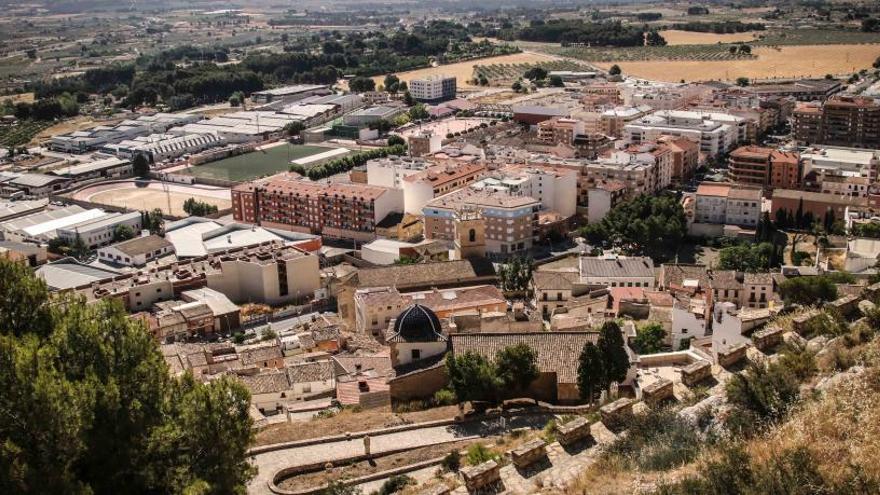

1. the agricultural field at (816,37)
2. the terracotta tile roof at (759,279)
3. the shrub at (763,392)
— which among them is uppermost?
the agricultural field at (816,37)

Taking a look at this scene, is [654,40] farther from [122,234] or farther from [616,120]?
[122,234]

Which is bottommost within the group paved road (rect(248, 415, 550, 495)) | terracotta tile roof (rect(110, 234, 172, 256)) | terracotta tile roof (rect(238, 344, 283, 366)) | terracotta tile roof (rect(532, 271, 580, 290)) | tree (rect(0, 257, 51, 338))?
terracotta tile roof (rect(110, 234, 172, 256))

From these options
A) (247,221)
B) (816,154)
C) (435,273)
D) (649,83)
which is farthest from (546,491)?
(649,83)

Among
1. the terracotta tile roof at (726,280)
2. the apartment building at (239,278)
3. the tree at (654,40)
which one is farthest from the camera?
the tree at (654,40)

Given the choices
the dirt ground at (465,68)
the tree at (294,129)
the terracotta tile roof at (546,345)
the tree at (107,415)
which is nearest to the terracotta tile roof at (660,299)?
the terracotta tile roof at (546,345)

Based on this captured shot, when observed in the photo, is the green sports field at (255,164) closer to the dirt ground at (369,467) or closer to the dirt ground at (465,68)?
the dirt ground at (465,68)

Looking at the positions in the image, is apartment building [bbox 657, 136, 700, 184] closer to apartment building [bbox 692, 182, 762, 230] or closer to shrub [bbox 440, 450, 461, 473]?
apartment building [bbox 692, 182, 762, 230]

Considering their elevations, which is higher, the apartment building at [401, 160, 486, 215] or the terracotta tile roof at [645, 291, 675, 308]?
the apartment building at [401, 160, 486, 215]

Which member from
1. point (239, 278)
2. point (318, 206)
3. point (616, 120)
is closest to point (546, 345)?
point (239, 278)

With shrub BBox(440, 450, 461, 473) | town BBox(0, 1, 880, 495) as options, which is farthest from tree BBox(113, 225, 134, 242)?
shrub BBox(440, 450, 461, 473)
